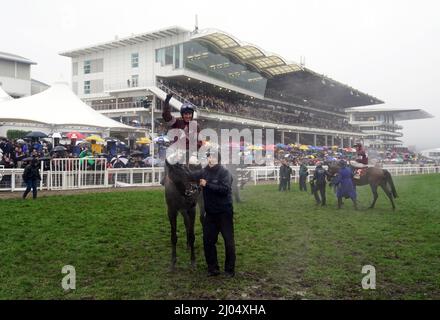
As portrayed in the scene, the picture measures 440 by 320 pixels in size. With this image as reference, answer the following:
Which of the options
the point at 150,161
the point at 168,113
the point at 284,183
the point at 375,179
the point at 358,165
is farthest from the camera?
the point at 150,161

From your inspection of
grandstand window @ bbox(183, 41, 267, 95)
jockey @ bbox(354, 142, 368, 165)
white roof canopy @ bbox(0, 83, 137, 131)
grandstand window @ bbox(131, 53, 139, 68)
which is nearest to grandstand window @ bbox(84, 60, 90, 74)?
grandstand window @ bbox(131, 53, 139, 68)

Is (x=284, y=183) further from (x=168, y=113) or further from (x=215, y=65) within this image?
(x=215, y=65)

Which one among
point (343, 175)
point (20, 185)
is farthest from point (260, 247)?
point (20, 185)

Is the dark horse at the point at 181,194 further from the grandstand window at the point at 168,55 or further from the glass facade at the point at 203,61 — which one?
the grandstand window at the point at 168,55

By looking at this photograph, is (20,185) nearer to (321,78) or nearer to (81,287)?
(81,287)

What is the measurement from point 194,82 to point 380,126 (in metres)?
35.0

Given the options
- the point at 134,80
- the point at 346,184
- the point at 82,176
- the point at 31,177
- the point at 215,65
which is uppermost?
the point at 215,65

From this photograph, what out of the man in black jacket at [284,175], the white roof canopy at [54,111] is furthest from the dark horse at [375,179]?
the white roof canopy at [54,111]

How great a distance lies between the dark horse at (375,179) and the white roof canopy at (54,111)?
37.3ft

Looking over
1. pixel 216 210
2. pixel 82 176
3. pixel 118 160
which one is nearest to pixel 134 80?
pixel 118 160

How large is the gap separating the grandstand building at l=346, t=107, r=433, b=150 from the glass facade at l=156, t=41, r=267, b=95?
1255 cm

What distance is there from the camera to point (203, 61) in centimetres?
3931
